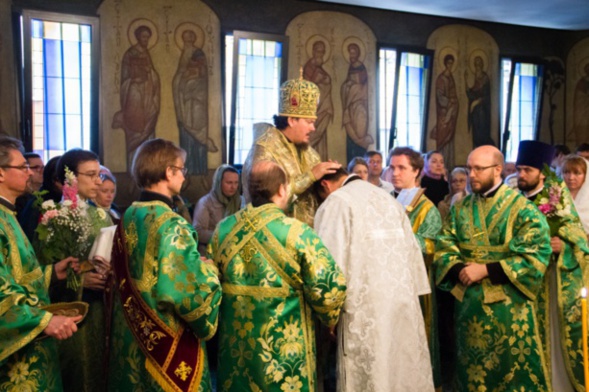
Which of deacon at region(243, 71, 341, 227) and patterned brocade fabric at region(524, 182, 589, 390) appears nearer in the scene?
deacon at region(243, 71, 341, 227)

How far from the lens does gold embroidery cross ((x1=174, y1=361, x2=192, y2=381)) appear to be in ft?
10.4

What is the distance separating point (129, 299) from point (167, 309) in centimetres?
21

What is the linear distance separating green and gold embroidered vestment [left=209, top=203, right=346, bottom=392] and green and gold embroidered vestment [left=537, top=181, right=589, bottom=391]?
6.51ft

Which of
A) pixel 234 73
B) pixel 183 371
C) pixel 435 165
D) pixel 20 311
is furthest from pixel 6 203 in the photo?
pixel 234 73

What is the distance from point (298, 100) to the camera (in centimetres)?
454

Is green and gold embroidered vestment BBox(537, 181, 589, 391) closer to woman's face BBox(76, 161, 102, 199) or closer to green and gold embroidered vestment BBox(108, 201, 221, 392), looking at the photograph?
green and gold embroidered vestment BBox(108, 201, 221, 392)

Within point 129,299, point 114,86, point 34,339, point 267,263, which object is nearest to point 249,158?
point 267,263

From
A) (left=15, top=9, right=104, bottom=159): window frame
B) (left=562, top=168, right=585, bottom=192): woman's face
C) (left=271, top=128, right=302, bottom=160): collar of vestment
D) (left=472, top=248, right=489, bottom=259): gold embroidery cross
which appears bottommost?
(left=472, top=248, right=489, bottom=259): gold embroidery cross

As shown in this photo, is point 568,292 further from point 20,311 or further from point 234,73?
point 234,73

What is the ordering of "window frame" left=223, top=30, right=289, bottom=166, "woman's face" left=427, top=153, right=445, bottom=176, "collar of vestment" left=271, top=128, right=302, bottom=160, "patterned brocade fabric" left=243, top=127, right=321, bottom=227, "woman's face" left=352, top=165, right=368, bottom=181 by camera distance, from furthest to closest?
"window frame" left=223, top=30, right=289, bottom=166
"woman's face" left=427, top=153, right=445, bottom=176
"woman's face" left=352, top=165, right=368, bottom=181
"collar of vestment" left=271, top=128, right=302, bottom=160
"patterned brocade fabric" left=243, top=127, right=321, bottom=227

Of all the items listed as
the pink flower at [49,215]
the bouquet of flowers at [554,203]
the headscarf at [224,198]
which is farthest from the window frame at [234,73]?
the pink flower at [49,215]

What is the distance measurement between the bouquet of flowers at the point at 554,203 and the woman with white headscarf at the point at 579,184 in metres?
1.37

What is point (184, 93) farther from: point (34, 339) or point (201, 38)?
point (34, 339)

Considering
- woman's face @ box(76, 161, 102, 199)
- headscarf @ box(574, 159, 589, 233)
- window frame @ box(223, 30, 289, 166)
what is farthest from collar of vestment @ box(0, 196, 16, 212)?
window frame @ box(223, 30, 289, 166)
